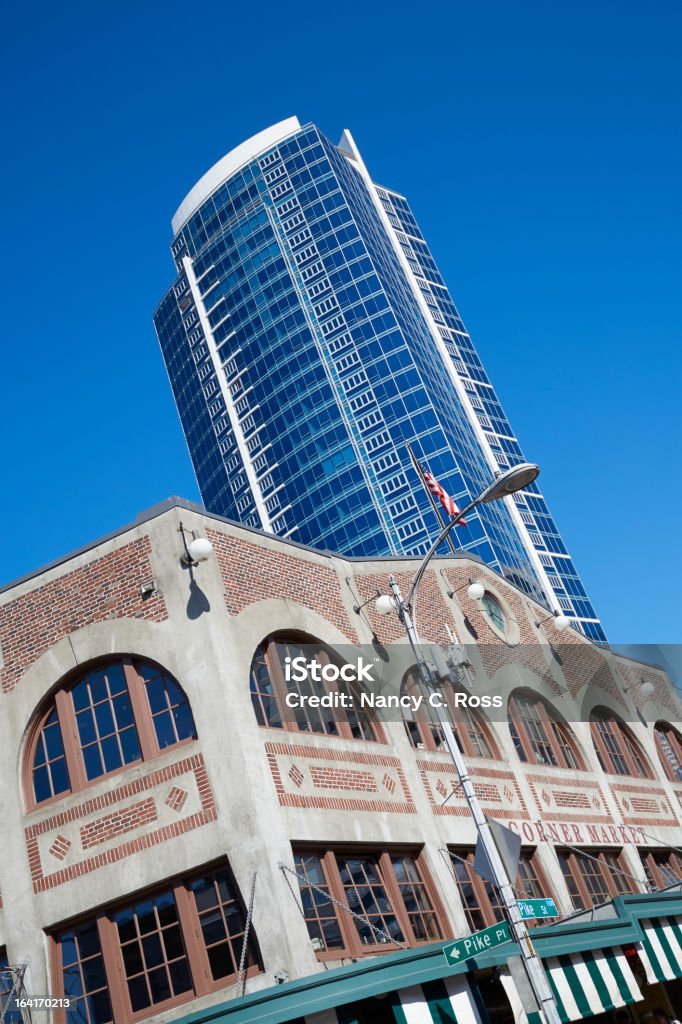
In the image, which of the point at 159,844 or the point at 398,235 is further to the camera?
the point at 398,235

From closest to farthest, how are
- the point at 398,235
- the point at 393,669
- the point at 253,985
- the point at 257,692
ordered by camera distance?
the point at 253,985, the point at 257,692, the point at 393,669, the point at 398,235

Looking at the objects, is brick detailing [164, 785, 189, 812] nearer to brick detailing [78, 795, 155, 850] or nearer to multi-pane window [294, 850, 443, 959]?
brick detailing [78, 795, 155, 850]

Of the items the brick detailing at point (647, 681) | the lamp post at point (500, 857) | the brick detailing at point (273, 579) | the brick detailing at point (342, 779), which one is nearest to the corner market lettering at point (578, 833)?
the brick detailing at point (342, 779)

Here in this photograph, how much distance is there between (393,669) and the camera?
20.2m

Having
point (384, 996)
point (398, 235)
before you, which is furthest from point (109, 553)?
point (398, 235)

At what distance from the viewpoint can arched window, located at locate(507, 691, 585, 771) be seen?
23.0m

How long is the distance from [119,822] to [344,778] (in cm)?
375

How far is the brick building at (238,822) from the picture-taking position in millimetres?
14391

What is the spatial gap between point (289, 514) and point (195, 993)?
8506 cm

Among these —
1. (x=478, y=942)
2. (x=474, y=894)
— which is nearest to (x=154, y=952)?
(x=478, y=942)

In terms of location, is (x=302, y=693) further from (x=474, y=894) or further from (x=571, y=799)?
(x=571, y=799)

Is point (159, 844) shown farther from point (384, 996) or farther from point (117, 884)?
point (384, 996)

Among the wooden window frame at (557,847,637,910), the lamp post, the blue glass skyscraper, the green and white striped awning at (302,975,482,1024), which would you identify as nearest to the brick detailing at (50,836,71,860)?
the green and white striped awning at (302,975,482,1024)

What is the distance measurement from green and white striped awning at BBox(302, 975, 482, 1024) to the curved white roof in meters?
108
